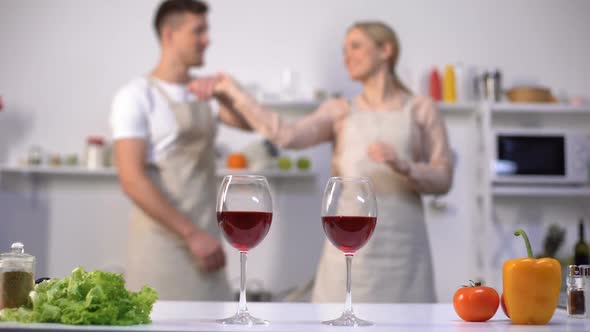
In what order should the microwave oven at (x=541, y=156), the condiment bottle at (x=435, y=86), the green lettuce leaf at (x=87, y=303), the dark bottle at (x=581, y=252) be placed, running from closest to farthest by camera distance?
the green lettuce leaf at (x=87, y=303) → the dark bottle at (x=581, y=252) → the microwave oven at (x=541, y=156) → the condiment bottle at (x=435, y=86)

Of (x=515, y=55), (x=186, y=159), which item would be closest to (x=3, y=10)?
(x=186, y=159)

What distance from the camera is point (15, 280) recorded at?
40.3 inches

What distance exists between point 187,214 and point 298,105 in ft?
4.51

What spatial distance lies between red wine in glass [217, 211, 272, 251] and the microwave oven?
9.63 feet

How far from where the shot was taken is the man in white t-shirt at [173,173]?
2.56 metres

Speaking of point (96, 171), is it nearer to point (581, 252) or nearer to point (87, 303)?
point (581, 252)

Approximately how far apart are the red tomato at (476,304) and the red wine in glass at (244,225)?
0.98ft

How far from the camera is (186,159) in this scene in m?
2.68

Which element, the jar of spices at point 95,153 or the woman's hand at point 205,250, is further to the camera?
the jar of spices at point 95,153

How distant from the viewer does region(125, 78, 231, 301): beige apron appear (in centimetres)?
258

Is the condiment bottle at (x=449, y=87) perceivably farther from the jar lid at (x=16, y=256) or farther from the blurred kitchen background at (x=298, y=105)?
the jar lid at (x=16, y=256)

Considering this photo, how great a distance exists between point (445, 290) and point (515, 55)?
1.29 metres

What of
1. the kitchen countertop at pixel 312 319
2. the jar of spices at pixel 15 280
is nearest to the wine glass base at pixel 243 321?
the kitchen countertop at pixel 312 319

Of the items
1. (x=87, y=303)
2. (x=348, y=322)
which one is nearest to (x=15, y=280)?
(x=87, y=303)
